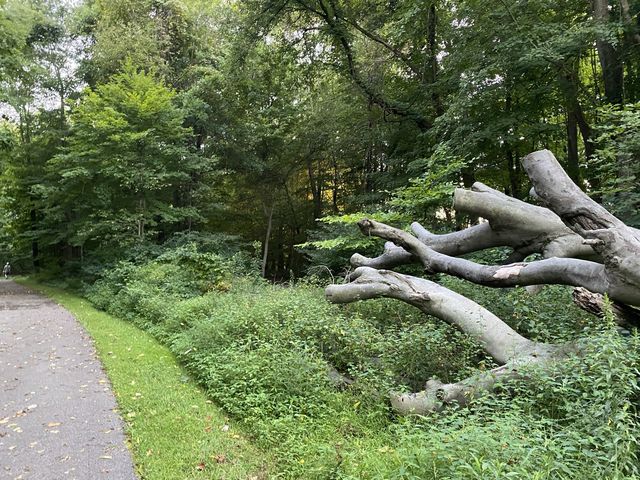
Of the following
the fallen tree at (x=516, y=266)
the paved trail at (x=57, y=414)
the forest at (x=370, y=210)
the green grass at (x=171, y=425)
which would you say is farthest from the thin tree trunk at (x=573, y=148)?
the paved trail at (x=57, y=414)

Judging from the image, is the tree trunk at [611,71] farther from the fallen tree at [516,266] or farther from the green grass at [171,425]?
the green grass at [171,425]

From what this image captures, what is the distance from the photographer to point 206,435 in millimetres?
4121

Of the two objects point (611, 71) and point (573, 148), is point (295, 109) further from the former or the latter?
point (611, 71)

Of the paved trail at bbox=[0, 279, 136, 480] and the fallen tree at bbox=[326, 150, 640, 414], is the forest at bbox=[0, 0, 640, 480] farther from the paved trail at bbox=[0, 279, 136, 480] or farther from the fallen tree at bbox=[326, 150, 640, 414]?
the paved trail at bbox=[0, 279, 136, 480]

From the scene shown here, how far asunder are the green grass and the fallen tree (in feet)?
5.38

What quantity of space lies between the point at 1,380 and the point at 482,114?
458 inches

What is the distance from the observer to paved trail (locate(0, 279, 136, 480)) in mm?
3650

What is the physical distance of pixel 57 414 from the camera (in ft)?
15.8

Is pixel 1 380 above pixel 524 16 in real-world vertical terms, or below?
below

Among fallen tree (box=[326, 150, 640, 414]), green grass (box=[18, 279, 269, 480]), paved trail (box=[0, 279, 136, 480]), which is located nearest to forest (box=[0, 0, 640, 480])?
fallen tree (box=[326, 150, 640, 414])

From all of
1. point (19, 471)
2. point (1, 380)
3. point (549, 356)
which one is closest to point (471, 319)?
point (549, 356)

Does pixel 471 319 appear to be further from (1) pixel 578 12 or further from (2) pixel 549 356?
(1) pixel 578 12

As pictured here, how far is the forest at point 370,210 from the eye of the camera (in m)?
3.35

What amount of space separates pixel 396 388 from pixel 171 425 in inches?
95.5
